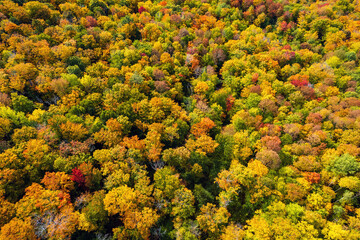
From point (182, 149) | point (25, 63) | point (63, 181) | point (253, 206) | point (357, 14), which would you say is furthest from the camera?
point (357, 14)

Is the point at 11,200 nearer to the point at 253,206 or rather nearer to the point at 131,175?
the point at 131,175

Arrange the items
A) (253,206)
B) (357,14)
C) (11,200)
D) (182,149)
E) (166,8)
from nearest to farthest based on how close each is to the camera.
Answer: (11,200), (253,206), (182,149), (357,14), (166,8)

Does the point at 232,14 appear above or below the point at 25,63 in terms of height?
above

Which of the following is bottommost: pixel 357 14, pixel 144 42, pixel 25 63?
pixel 25 63

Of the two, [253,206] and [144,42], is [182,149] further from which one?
[144,42]

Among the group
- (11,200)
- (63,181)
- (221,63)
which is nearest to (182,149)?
(63,181)

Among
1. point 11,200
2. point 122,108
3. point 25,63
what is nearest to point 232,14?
point 122,108

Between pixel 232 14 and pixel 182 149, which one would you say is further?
pixel 232 14
